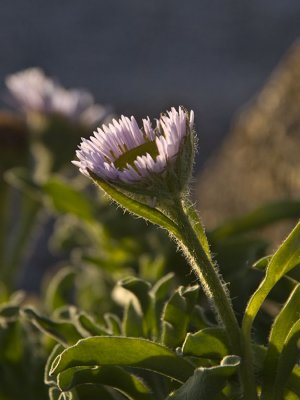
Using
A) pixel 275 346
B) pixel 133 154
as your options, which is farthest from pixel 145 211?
pixel 275 346

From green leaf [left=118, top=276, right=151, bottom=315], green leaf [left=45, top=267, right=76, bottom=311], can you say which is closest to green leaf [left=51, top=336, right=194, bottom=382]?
green leaf [left=118, top=276, right=151, bottom=315]

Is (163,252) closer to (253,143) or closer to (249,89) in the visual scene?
(253,143)

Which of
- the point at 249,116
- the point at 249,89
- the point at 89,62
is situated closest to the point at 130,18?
the point at 89,62

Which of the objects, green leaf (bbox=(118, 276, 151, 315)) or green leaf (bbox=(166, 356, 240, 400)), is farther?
green leaf (bbox=(118, 276, 151, 315))

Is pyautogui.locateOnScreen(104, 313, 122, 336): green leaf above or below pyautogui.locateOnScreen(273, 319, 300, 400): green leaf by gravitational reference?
above

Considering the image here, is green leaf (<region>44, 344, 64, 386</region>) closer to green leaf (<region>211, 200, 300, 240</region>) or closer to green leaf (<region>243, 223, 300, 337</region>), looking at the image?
green leaf (<region>243, 223, 300, 337</region>)

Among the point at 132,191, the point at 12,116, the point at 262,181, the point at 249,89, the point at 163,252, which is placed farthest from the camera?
the point at 249,89

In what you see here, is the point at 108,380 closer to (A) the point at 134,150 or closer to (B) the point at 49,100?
(A) the point at 134,150

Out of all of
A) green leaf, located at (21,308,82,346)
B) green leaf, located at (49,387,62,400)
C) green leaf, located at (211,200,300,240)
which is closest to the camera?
green leaf, located at (49,387,62,400)
